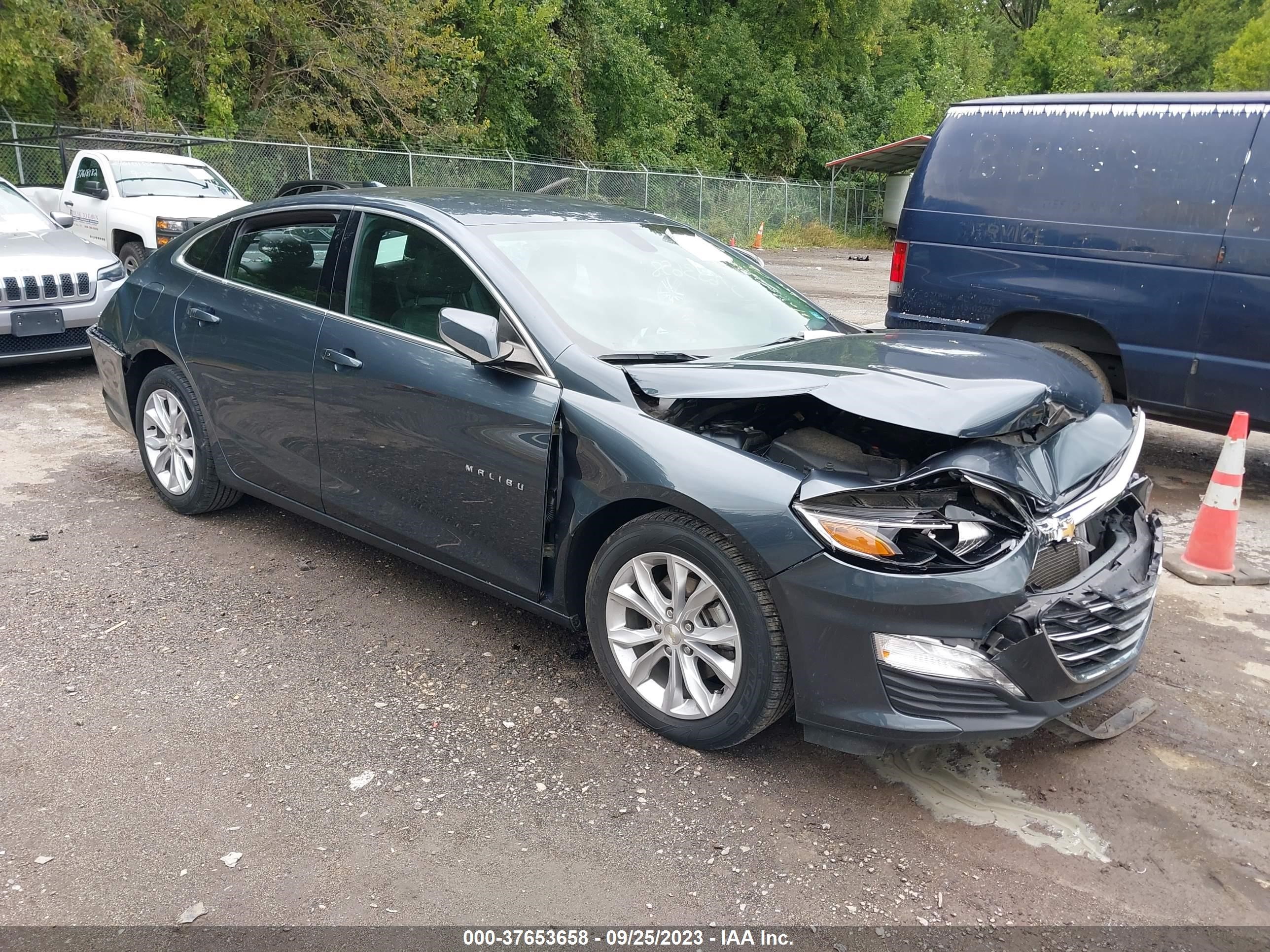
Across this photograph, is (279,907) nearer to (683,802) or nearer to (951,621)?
(683,802)

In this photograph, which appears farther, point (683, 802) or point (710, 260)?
point (710, 260)

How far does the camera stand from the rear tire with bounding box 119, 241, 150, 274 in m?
11.5

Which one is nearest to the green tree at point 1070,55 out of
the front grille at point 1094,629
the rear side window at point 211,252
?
the rear side window at point 211,252

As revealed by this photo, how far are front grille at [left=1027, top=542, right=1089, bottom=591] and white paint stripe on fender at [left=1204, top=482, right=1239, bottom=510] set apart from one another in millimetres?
2246

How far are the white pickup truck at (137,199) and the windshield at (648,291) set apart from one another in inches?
344

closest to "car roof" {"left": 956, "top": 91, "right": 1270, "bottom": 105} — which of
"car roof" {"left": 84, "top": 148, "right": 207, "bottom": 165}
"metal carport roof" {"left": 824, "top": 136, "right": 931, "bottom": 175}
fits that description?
"car roof" {"left": 84, "top": 148, "right": 207, "bottom": 165}

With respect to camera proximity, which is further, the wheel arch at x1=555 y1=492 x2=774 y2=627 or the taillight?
the taillight

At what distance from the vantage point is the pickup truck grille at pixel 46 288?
295 inches

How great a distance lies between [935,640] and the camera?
107 inches

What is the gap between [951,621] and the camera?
2.69 m

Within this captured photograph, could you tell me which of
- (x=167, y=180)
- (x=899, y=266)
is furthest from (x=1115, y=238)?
(x=167, y=180)

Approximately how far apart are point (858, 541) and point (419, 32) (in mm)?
22123

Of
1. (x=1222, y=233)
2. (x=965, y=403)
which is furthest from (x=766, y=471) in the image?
(x=1222, y=233)

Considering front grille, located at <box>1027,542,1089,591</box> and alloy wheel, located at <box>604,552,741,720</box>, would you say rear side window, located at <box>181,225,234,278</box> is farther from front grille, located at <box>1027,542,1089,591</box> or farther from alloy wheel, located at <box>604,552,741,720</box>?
front grille, located at <box>1027,542,1089,591</box>
